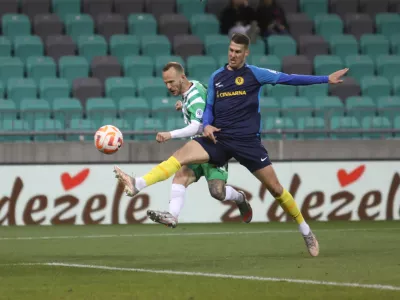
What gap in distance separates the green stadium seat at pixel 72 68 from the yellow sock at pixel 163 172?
9014 mm

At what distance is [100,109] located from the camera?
684 inches

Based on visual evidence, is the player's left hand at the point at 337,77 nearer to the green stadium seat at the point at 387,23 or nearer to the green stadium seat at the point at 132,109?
the green stadium seat at the point at 132,109

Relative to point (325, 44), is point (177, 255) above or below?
below

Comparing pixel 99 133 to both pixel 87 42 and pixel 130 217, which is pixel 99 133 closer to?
pixel 130 217

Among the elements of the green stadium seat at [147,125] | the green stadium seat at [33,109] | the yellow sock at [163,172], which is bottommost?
the green stadium seat at [147,125]

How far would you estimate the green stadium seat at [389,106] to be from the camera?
675 inches

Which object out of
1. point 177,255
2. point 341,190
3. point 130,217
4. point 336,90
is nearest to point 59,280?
point 177,255

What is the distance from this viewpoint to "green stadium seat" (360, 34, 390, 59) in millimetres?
20844

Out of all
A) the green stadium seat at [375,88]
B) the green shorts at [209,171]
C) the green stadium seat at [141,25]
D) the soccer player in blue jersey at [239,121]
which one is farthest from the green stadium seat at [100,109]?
the soccer player in blue jersey at [239,121]

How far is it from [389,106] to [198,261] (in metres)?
9.88

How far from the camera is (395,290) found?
7.02 m

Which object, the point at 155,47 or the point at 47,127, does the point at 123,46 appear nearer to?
the point at 155,47

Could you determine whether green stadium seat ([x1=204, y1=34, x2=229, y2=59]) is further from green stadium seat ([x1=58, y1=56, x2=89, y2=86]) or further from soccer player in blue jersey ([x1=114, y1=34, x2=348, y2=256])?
soccer player in blue jersey ([x1=114, y1=34, x2=348, y2=256])

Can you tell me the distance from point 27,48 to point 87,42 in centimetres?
114
